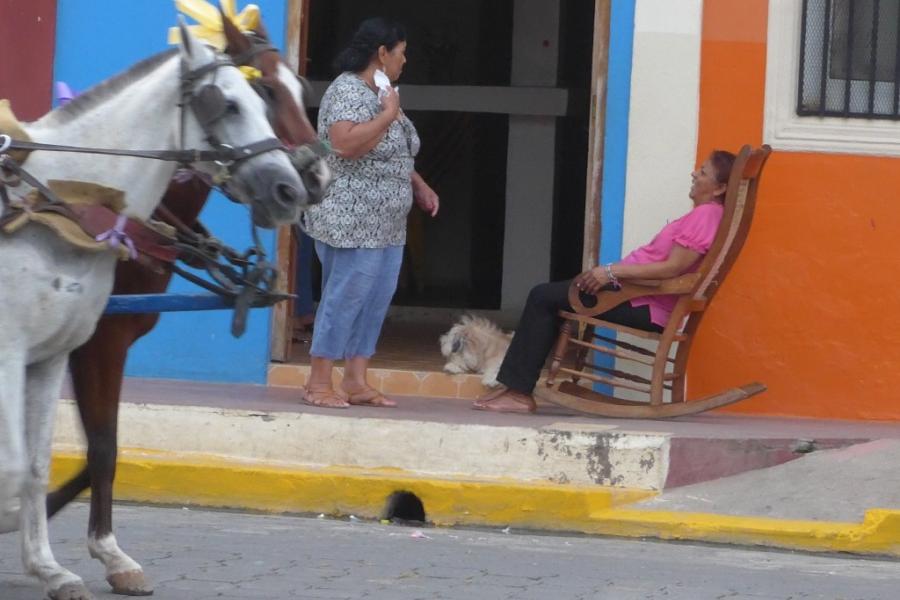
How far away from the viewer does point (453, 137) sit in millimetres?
15078

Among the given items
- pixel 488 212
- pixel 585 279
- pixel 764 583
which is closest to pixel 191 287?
pixel 585 279

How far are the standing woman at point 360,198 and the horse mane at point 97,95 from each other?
2.88m

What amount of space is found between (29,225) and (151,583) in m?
1.46

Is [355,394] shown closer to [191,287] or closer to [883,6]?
[191,287]

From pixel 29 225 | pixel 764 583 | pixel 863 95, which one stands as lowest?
pixel 764 583

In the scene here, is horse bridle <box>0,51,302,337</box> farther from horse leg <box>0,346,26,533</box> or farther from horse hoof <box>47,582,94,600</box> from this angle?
horse hoof <box>47,582,94,600</box>

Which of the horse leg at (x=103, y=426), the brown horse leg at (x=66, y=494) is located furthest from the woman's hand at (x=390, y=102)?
the brown horse leg at (x=66, y=494)

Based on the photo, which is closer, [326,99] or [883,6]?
[326,99]

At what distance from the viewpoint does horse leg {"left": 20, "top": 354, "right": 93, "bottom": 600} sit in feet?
14.9

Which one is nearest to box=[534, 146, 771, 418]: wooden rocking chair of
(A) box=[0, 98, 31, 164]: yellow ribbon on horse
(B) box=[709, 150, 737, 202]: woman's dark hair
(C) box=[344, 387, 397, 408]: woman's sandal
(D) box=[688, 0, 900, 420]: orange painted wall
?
(B) box=[709, 150, 737, 202]: woman's dark hair

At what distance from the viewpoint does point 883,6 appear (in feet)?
27.6

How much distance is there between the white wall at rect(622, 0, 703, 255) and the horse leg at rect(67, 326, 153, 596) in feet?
12.8

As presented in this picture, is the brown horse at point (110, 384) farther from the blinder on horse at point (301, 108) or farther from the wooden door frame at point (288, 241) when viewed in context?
the wooden door frame at point (288, 241)

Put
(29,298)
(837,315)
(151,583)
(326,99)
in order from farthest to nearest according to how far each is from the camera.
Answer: (837,315) < (326,99) < (151,583) < (29,298)
